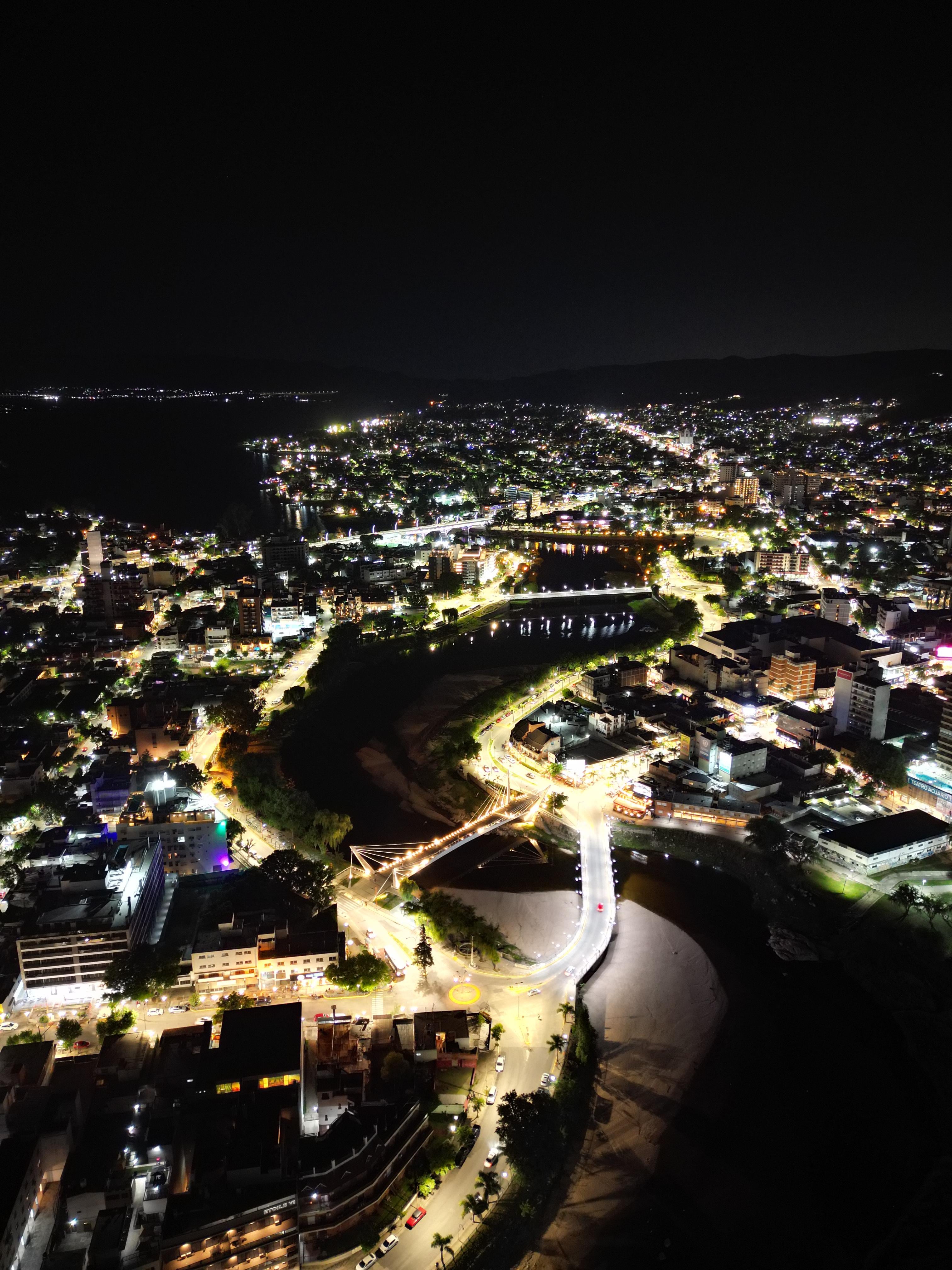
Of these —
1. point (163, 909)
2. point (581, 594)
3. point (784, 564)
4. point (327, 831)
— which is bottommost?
point (581, 594)

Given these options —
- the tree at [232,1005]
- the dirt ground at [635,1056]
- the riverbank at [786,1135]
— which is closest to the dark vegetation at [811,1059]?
the riverbank at [786,1135]

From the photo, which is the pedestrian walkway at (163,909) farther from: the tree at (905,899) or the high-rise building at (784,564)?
the high-rise building at (784,564)

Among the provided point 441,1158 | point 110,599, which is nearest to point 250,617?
point 110,599

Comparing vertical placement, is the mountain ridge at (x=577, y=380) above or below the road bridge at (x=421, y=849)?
above

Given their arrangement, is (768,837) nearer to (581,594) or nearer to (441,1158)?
(441,1158)

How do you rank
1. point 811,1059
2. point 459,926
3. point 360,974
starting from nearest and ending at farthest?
point 811,1059 < point 360,974 < point 459,926

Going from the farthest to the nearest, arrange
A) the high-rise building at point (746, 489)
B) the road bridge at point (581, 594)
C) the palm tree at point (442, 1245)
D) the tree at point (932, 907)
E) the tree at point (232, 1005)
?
the high-rise building at point (746, 489)
the road bridge at point (581, 594)
the tree at point (932, 907)
the tree at point (232, 1005)
the palm tree at point (442, 1245)

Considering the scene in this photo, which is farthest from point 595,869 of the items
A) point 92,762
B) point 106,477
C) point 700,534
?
point 106,477
